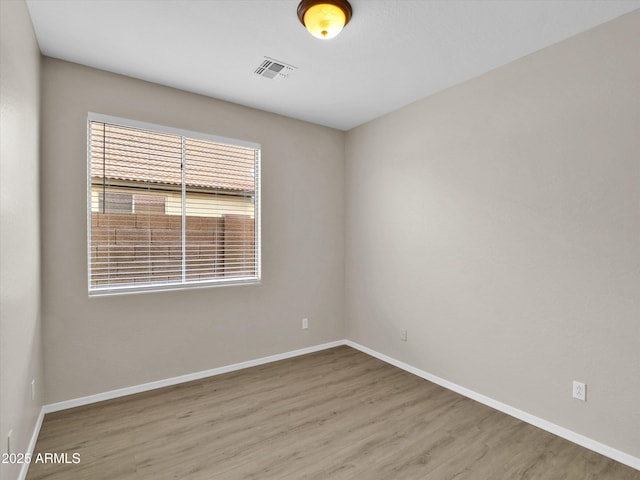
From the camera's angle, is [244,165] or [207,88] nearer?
[207,88]

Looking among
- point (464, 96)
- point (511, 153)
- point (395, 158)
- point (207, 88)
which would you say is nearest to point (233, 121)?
point (207, 88)

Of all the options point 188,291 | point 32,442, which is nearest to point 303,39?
point 188,291

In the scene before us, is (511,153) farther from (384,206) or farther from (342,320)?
(342,320)

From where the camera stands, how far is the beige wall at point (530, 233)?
2.08 m

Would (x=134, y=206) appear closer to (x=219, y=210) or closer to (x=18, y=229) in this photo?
(x=219, y=210)

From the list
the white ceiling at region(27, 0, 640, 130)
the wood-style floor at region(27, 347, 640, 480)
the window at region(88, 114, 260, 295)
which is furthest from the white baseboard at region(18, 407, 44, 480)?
the white ceiling at region(27, 0, 640, 130)

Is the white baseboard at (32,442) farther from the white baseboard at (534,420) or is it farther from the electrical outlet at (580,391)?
the electrical outlet at (580,391)

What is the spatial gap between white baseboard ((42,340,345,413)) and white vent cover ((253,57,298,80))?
2.81 meters

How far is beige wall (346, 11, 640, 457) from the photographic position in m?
2.08

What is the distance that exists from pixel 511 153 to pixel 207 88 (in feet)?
8.85

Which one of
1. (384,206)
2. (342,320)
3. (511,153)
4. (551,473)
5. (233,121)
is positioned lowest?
(551,473)

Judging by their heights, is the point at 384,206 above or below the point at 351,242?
above

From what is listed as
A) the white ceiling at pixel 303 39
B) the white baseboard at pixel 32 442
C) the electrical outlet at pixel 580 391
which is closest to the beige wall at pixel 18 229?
the white baseboard at pixel 32 442

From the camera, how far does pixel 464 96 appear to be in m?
2.95
